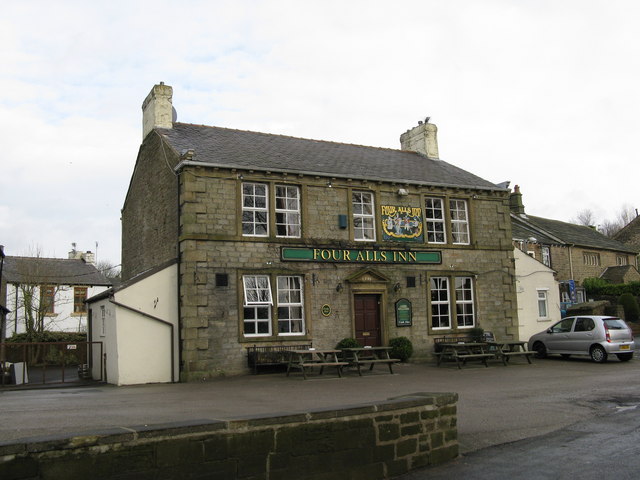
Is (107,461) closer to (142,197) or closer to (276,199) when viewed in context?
(276,199)

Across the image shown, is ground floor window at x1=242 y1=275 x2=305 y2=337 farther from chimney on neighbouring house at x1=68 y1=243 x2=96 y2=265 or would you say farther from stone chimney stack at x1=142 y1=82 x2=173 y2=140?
chimney on neighbouring house at x1=68 y1=243 x2=96 y2=265

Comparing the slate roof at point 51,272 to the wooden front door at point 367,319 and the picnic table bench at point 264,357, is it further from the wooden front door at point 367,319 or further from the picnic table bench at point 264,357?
the wooden front door at point 367,319

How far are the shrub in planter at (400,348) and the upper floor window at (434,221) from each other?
3.83 metres

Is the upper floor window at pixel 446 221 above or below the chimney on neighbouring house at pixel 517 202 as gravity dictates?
below

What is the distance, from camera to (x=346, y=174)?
65.0ft

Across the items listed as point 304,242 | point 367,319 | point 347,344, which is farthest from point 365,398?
point 367,319

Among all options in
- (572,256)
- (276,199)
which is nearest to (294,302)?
(276,199)

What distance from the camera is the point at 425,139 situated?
26.3 metres

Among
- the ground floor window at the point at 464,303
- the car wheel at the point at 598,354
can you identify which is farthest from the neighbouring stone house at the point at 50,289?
the car wheel at the point at 598,354

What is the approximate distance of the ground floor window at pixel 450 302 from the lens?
21.1 meters

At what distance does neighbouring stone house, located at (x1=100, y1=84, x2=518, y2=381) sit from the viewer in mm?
17438

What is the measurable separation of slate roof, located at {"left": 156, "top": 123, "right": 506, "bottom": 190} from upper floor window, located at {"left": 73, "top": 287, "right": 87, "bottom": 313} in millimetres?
23076

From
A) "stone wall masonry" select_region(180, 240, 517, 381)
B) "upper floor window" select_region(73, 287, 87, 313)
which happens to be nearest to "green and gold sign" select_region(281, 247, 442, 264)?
"stone wall masonry" select_region(180, 240, 517, 381)

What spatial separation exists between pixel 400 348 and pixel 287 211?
5701mm
